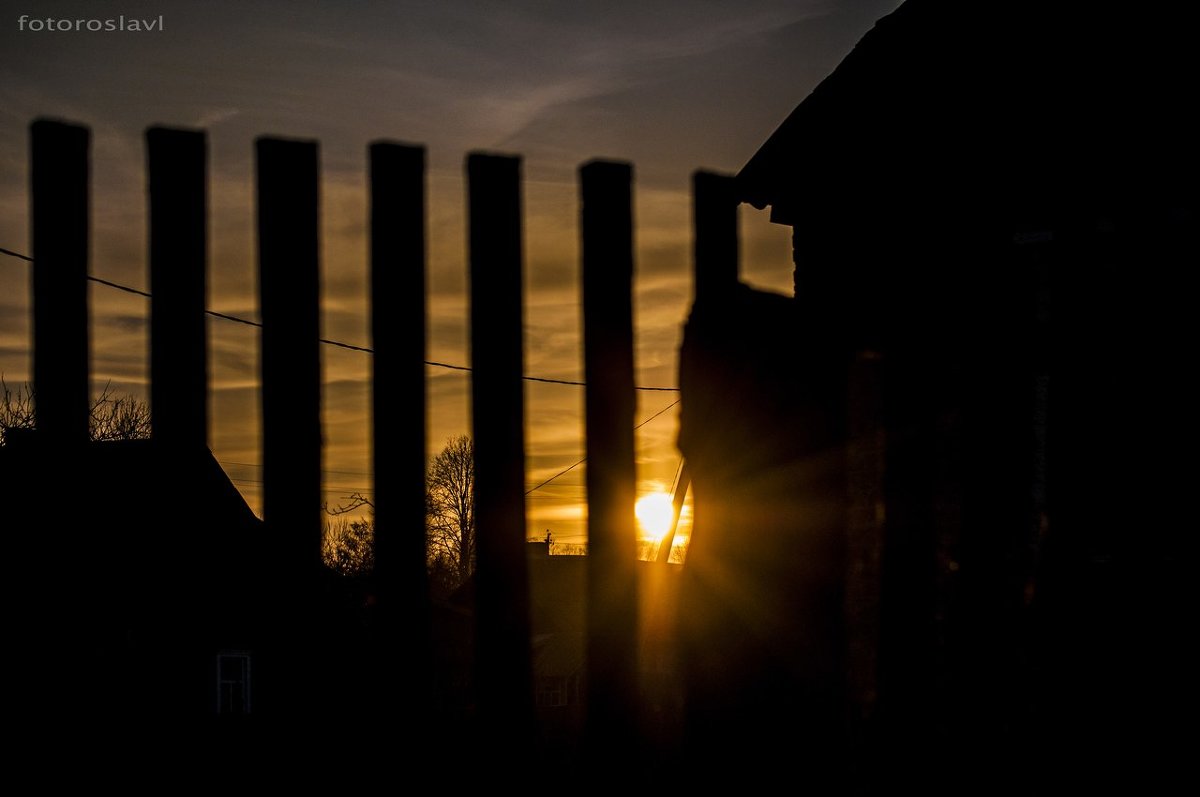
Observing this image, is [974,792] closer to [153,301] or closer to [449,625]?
[153,301]

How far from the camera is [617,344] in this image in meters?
2.45

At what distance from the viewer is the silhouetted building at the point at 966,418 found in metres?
2.72

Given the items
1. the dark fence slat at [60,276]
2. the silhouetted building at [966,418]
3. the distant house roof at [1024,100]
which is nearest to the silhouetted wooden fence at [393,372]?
the dark fence slat at [60,276]

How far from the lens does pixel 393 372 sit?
7.71 ft

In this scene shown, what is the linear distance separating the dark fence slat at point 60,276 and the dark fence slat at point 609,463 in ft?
3.53

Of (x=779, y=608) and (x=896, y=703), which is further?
(x=779, y=608)

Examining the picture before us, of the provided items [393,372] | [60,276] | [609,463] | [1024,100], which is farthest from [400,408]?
[1024,100]

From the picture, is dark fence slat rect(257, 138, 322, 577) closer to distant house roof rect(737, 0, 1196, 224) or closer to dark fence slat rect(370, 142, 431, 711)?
dark fence slat rect(370, 142, 431, 711)

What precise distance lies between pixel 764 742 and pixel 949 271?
3211 millimetres

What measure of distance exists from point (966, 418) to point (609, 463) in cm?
102

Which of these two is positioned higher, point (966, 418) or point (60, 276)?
point (60, 276)

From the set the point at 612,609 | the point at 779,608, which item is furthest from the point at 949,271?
the point at 612,609

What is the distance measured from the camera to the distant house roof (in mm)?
5035

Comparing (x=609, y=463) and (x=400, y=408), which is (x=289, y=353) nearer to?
(x=400, y=408)
